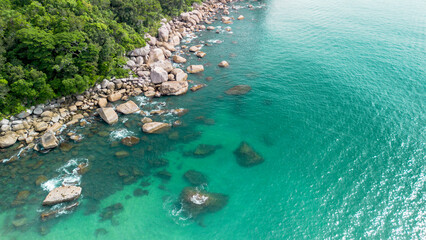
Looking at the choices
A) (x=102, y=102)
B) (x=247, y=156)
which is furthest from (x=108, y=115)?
(x=247, y=156)

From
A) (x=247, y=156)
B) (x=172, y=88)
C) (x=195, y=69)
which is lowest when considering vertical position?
(x=247, y=156)

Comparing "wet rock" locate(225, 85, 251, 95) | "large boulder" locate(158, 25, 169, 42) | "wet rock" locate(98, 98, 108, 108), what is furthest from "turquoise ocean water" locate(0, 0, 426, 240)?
"large boulder" locate(158, 25, 169, 42)

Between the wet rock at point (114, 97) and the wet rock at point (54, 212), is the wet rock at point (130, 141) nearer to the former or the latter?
the wet rock at point (54, 212)

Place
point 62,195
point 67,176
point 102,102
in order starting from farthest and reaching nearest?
point 102,102
point 67,176
point 62,195

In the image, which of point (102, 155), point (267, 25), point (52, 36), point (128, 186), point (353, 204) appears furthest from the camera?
point (267, 25)

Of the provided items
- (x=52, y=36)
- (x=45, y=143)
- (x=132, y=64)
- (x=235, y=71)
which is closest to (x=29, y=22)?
(x=52, y=36)

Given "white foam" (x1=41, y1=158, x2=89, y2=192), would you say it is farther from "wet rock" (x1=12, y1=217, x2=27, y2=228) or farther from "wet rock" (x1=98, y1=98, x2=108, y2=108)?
"wet rock" (x1=98, y1=98, x2=108, y2=108)

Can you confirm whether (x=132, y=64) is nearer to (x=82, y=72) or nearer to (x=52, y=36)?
(x=82, y=72)

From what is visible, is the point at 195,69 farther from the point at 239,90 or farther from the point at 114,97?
the point at 114,97
